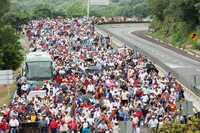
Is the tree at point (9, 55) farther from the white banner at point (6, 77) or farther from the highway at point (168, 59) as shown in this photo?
the white banner at point (6, 77)

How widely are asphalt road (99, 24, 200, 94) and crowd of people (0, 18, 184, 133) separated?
9.11 ft

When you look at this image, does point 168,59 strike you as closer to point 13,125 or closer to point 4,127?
point 13,125

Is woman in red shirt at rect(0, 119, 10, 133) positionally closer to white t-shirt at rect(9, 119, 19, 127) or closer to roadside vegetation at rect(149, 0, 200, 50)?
white t-shirt at rect(9, 119, 19, 127)

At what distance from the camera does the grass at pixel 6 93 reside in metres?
43.8

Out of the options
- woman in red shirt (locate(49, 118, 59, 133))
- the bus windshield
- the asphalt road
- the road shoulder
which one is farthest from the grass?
the road shoulder

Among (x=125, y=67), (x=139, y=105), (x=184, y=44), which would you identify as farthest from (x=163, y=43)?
(x=139, y=105)

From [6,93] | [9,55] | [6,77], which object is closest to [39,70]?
[6,93]

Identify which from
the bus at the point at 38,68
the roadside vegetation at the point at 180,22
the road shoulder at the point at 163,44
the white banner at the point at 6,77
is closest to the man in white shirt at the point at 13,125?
the white banner at the point at 6,77

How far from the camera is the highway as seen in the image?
52.3 meters

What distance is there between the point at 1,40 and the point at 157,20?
4123cm

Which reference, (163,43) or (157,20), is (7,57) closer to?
(163,43)

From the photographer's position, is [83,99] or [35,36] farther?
[35,36]

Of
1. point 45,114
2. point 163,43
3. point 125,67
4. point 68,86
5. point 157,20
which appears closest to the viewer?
point 45,114

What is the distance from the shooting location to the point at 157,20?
96188 mm
